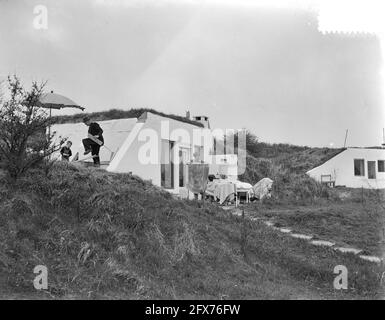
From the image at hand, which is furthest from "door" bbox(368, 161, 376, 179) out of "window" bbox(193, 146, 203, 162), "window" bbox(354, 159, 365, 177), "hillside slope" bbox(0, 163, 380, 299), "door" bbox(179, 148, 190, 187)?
"hillside slope" bbox(0, 163, 380, 299)

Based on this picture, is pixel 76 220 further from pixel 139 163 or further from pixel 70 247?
pixel 139 163

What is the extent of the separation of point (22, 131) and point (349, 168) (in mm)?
30395

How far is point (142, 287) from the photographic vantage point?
6.93 meters

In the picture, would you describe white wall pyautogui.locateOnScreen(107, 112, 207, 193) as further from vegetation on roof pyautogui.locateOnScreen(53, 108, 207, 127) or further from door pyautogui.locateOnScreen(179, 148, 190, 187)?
vegetation on roof pyautogui.locateOnScreen(53, 108, 207, 127)

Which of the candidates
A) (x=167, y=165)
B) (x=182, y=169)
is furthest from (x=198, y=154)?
(x=167, y=165)

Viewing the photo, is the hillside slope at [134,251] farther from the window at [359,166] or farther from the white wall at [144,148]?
the window at [359,166]

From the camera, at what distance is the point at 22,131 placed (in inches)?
352

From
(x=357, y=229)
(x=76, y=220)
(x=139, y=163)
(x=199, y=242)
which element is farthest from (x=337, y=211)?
(x=76, y=220)

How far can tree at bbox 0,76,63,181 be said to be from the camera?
8.94 metres

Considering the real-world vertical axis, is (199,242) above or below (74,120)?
below

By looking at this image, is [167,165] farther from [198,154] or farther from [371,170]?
[371,170]

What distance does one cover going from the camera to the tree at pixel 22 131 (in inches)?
352

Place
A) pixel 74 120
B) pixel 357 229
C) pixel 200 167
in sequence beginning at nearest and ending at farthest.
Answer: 1. pixel 357 229
2. pixel 200 167
3. pixel 74 120

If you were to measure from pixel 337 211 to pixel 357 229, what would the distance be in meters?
2.34
